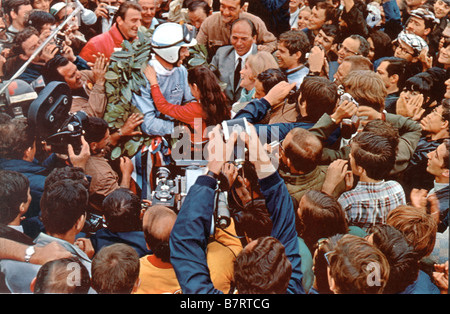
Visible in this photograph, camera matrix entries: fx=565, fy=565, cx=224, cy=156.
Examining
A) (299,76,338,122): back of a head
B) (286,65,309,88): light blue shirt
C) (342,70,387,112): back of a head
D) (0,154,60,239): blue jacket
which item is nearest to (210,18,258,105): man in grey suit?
(286,65,309,88): light blue shirt

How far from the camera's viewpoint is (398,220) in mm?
3688

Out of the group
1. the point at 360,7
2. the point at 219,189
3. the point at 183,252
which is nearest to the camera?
the point at 183,252

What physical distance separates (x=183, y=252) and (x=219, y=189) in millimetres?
523

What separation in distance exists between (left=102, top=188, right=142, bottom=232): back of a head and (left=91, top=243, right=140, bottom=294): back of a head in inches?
7.0

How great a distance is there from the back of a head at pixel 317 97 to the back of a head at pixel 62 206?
163 centimetres

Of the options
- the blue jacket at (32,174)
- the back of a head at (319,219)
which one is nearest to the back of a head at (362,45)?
the back of a head at (319,219)

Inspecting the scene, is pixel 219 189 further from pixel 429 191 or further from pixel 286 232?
pixel 429 191

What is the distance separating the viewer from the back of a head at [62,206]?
3.75m

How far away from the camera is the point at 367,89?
3859mm

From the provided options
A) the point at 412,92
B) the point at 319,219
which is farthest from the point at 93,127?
the point at 412,92

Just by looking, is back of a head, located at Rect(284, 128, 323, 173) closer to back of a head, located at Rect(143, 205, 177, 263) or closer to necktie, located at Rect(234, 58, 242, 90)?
necktie, located at Rect(234, 58, 242, 90)

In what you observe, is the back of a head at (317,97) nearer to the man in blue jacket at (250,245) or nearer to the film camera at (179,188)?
the man in blue jacket at (250,245)

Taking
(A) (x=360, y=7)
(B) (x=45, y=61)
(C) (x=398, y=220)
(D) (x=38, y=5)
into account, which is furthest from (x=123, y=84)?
(C) (x=398, y=220)

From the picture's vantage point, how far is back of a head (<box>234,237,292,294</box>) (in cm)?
332
